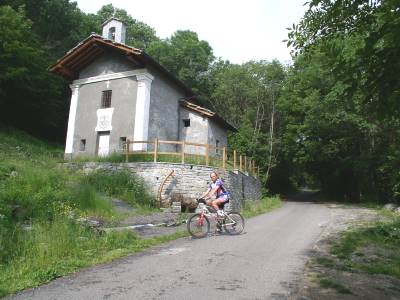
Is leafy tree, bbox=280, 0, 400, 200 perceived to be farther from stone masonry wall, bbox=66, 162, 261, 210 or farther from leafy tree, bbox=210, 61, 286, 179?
stone masonry wall, bbox=66, 162, 261, 210

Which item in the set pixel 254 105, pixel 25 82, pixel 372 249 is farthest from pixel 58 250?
pixel 254 105

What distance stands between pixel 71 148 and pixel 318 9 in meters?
20.9

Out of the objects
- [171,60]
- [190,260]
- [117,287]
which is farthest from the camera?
[171,60]

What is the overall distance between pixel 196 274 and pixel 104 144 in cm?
1726

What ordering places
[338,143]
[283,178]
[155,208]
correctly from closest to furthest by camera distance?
[155,208] → [338,143] → [283,178]

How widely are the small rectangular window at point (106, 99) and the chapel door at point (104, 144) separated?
175 cm

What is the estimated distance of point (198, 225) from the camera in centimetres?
1170

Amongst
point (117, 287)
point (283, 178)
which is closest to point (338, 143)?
point (283, 178)

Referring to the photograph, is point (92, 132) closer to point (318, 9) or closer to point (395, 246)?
point (395, 246)

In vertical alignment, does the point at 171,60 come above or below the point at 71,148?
above

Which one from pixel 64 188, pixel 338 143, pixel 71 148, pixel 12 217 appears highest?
pixel 338 143

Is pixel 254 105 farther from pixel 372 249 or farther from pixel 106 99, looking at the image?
pixel 372 249

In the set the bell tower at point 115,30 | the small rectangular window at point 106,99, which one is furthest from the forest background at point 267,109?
the small rectangular window at point 106,99

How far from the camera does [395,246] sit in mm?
11484
